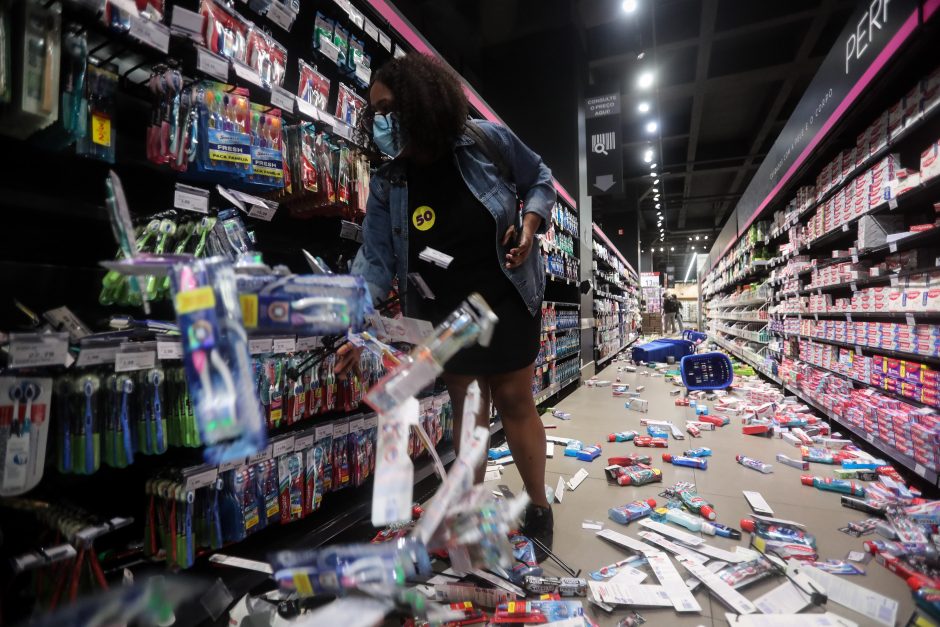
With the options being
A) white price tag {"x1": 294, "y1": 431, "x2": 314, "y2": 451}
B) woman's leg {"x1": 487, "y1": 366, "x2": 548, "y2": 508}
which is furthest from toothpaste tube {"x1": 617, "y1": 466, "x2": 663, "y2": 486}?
white price tag {"x1": 294, "y1": 431, "x2": 314, "y2": 451}

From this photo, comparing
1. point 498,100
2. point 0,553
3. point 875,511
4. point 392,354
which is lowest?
point 875,511

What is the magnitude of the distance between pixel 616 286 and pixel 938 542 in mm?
9282

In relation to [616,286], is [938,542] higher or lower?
lower

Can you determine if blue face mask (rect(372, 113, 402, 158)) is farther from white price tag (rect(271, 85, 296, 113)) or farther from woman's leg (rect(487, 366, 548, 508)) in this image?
woman's leg (rect(487, 366, 548, 508))

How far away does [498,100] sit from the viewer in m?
6.19

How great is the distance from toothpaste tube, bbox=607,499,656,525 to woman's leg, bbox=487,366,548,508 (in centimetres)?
49

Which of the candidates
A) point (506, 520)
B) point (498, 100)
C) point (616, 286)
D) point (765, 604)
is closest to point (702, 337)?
point (616, 286)

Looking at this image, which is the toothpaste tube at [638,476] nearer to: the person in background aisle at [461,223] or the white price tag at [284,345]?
the person in background aisle at [461,223]

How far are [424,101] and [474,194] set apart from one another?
0.31m

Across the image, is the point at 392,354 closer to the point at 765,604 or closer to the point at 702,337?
the point at 765,604

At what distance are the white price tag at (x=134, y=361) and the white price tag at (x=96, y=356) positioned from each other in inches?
0.5

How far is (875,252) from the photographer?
2.92 m

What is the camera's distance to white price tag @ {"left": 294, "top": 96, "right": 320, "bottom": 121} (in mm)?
1549

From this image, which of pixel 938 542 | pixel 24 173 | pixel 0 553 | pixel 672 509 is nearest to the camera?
pixel 0 553
